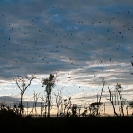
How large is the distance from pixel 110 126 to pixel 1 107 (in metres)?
16.9

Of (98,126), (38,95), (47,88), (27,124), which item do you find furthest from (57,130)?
(38,95)

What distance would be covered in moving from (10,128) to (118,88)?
169 ft

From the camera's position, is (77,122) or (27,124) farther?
(77,122)

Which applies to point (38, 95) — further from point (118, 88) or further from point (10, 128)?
point (10, 128)

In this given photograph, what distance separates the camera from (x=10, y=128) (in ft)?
109

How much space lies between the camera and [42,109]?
107000 mm

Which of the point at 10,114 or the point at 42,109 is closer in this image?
the point at 10,114

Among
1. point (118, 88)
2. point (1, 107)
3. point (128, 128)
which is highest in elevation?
point (118, 88)

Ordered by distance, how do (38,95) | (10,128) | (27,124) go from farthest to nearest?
(38,95) < (27,124) < (10,128)

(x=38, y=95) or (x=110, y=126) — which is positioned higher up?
(x=38, y=95)

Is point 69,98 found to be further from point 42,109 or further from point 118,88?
point 42,109

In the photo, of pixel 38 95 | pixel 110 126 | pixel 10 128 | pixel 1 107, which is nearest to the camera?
pixel 10 128

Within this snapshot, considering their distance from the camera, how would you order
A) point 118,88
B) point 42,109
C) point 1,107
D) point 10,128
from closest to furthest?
point 10,128 < point 1,107 < point 118,88 < point 42,109

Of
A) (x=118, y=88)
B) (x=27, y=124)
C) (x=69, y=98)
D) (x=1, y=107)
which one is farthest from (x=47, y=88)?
(x=27, y=124)
